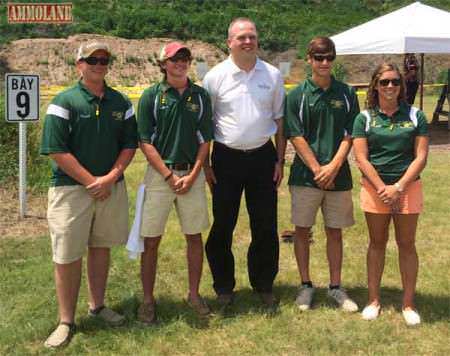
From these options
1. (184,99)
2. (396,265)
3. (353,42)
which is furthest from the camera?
(353,42)

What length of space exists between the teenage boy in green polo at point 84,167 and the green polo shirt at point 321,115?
3.54ft

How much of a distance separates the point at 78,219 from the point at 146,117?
2.49ft

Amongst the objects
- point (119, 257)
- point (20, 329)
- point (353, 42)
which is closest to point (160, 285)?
point (119, 257)

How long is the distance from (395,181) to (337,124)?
1.80 ft

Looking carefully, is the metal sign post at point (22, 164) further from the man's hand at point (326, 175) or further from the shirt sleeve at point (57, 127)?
the man's hand at point (326, 175)

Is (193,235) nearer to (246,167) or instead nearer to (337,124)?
(246,167)

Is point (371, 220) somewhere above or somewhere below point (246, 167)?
below

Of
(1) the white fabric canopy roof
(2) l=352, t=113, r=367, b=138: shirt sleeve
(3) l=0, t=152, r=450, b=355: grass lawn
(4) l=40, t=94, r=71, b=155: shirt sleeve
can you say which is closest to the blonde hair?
(2) l=352, t=113, r=367, b=138: shirt sleeve

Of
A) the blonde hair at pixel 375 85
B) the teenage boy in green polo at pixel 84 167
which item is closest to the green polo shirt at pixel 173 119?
the teenage boy in green polo at pixel 84 167

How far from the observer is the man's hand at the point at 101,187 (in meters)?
3.52

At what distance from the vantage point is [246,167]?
4000mm

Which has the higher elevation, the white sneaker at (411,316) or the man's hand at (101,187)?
the man's hand at (101,187)

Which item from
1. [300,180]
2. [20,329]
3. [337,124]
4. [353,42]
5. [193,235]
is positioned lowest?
[20,329]
